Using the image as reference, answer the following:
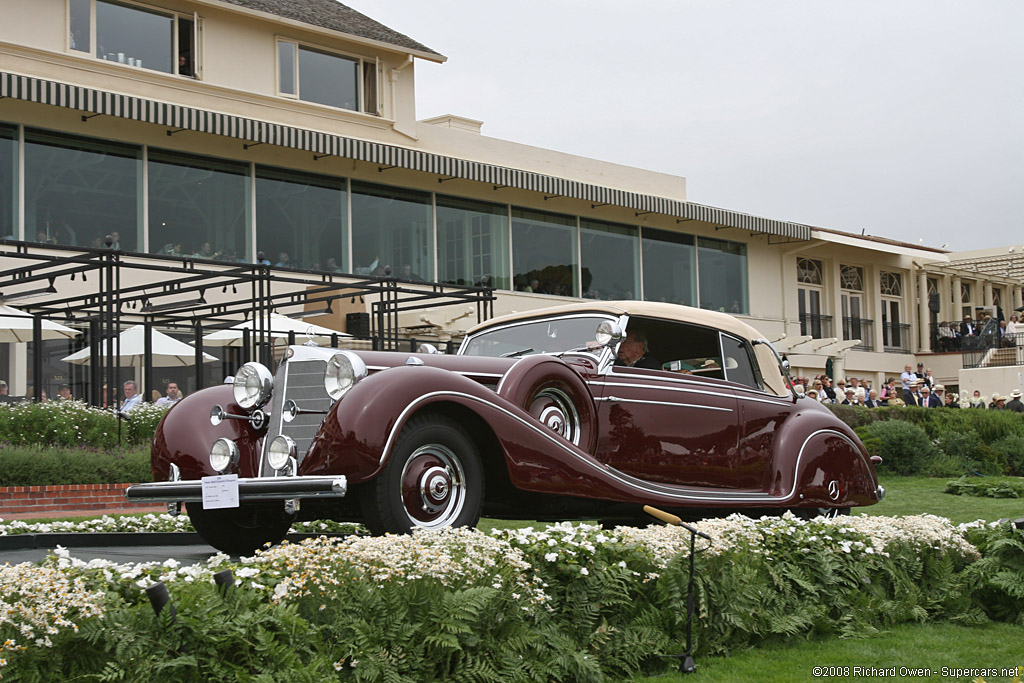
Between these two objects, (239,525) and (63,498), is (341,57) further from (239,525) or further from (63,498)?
(239,525)

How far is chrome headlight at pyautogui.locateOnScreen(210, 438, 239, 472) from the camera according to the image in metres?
6.92

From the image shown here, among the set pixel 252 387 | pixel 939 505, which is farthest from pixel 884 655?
pixel 939 505

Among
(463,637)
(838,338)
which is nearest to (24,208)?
→ (463,637)

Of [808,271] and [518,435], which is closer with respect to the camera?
[518,435]

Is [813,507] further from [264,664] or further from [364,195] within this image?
[364,195]

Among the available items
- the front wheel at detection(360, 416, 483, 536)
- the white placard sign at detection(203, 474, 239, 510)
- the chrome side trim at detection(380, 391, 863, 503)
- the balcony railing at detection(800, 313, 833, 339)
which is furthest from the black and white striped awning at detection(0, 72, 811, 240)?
the front wheel at detection(360, 416, 483, 536)

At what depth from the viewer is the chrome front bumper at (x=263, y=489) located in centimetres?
597

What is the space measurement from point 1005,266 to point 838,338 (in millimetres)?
14168

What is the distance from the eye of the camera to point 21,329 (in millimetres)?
19000

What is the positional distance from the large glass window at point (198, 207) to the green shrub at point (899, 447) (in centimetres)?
1331

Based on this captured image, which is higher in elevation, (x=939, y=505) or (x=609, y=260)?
(x=609, y=260)

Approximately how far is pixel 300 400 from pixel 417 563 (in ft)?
7.96

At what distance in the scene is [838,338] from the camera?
3784 cm

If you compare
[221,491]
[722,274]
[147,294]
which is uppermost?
[722,274]
